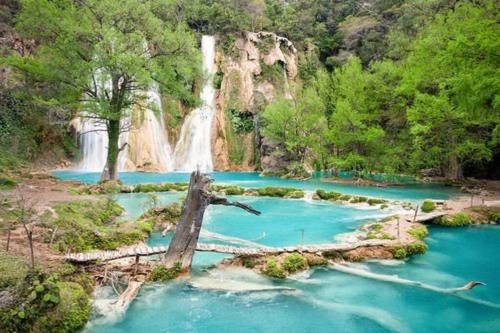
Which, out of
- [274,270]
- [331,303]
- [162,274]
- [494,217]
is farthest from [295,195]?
[162,274]

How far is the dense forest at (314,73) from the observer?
1780 centimetres

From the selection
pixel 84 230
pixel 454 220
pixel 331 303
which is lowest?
pixel 331 303

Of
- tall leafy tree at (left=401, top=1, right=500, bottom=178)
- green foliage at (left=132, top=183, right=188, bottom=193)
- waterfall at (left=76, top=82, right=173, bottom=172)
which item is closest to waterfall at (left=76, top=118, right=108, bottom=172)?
waterfall at (left=76, top=82, right=173, bottom=172)

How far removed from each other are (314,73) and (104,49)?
111 ft

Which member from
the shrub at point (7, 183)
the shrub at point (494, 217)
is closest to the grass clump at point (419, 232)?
the shrub at point (494, 217)

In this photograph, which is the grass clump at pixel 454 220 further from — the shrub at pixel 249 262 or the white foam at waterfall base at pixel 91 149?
the white foam at waterfall base at pixel 91 149

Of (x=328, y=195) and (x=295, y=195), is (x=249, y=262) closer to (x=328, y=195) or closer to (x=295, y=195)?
(x=328, y=195)

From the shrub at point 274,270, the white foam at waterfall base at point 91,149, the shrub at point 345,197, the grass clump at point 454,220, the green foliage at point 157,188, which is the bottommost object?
the shrub at point 274,270

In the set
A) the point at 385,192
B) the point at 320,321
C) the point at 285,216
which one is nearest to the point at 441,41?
the point at 385,192

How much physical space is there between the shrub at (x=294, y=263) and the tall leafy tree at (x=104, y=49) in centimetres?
1212

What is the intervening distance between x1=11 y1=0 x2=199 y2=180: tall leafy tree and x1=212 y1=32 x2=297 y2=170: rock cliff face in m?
19.6

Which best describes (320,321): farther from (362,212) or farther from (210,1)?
(210,1)

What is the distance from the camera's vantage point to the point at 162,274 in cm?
803

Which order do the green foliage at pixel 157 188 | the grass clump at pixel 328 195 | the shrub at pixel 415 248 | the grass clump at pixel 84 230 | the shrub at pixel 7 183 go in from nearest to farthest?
the grass clump at pixel 84 230
the shrub at pixel 415 248
the shrub at pixel 7 183
the grass clump at pixel 328 195
the green foliage at pixel 157 188
